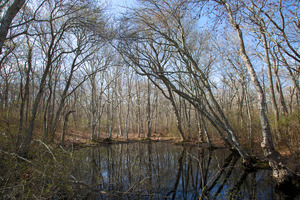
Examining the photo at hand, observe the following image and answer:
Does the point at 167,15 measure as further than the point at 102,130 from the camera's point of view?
No

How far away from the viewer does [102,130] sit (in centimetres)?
2570

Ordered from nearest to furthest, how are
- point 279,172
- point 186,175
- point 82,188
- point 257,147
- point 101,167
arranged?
point 82,188 < point 279,172 < point 186,175 < point 101,167 < point 257,147

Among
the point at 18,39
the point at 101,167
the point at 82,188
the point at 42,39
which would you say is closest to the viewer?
the point at 82,188

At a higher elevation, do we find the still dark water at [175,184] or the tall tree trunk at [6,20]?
the tall tree trunk at [6,20]

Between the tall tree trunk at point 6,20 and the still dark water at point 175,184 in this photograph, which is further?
the still dark water at point 175,184

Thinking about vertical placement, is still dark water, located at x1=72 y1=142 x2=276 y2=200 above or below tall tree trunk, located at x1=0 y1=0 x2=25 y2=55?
below

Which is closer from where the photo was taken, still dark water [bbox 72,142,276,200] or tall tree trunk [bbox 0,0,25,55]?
tall tree trunk [bbox 0,0,25,55]

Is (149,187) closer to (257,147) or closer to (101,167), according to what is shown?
(101,167)

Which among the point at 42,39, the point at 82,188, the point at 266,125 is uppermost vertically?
the point at 42,39

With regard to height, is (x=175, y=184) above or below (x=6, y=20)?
below

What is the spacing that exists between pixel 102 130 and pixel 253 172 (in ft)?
73.2

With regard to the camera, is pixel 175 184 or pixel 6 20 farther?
pixel 175 184

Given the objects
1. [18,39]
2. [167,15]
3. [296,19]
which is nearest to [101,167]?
[167,15]

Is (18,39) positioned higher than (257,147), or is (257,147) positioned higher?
(18,39)
